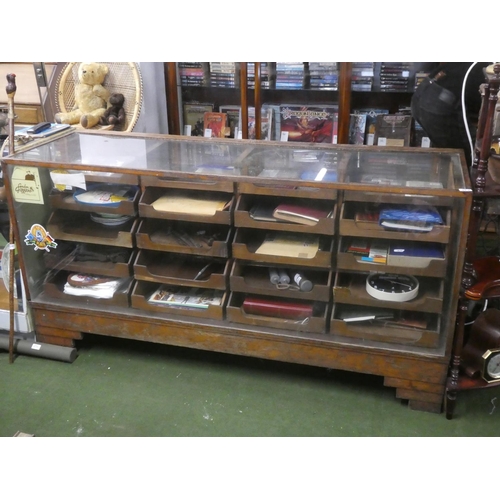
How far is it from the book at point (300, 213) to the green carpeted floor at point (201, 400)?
65 centimetres

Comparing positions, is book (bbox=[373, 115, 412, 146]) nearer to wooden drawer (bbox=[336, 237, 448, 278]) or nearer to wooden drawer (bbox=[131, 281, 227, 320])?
wooden drawer (bbox=[336, 237, 448, 278])

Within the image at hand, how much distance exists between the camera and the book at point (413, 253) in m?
1.76

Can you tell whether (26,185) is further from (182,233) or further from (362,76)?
(362,76)

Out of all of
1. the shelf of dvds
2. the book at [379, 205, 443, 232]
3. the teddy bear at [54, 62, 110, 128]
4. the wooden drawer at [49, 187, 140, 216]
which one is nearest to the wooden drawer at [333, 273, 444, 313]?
the book at [379, 205, 443, 232]

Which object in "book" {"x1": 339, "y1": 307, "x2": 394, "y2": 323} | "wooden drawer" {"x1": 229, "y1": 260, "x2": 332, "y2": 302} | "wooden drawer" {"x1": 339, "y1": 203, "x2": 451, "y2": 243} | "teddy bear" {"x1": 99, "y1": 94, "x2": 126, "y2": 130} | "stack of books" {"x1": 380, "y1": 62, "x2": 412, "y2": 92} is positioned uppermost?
"stack of books" {"x1": 380, "y1": 62, "x2": 412, "y2": 92}

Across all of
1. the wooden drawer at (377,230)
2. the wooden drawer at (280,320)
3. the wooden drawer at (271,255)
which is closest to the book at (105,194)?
the wooden drawer at (271,255)

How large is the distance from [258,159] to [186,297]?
23.7 inches

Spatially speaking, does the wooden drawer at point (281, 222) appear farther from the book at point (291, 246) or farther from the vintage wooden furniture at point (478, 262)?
the vintage wooden furniture at point (478, 262)

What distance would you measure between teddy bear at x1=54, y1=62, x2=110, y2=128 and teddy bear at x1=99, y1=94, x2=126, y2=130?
26 mm

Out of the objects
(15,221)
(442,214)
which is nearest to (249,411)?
(442,214)

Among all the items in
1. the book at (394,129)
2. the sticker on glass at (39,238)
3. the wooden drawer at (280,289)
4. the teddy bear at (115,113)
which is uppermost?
the teddy bear at (115,113)

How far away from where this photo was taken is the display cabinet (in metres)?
1.79

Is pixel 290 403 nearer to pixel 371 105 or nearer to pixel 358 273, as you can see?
pixel 358 273

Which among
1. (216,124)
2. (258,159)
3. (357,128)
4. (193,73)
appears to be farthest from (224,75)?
(258,159)
